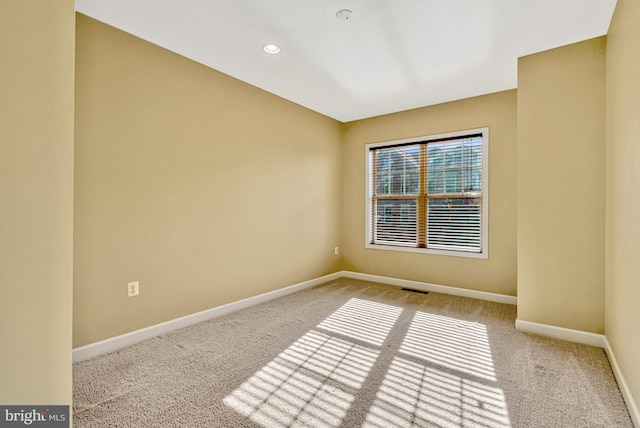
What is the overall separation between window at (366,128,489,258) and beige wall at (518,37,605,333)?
100cm

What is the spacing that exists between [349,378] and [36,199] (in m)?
1.91

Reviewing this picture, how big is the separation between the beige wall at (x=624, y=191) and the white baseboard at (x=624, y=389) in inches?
1.8

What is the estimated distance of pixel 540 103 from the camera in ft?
8.93

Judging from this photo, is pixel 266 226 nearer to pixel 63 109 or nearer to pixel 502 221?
pixel 63 109

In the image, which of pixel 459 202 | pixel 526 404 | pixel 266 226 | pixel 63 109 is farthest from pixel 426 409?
pixel 459 202

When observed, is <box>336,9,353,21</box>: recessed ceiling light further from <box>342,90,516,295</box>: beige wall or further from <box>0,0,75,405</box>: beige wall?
<box>342,90,516,295</box>: beige wall

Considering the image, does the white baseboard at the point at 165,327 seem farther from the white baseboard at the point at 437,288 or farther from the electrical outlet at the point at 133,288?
the white baseboard at the point at 437,288

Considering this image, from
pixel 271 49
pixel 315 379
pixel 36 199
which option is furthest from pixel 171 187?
pixel 315 379

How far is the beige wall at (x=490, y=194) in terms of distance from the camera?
362 cm

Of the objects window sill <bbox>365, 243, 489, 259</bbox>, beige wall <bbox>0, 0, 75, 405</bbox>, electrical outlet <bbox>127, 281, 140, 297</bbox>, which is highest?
beige wall <bbox>0, 0, 75, 405</bbox>

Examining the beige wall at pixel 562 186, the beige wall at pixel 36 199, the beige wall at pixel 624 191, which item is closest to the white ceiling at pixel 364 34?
the beige wall at pixel 562 186

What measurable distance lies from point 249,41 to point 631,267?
10.0 ft

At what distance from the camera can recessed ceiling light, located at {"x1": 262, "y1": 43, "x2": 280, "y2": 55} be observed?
104 inches

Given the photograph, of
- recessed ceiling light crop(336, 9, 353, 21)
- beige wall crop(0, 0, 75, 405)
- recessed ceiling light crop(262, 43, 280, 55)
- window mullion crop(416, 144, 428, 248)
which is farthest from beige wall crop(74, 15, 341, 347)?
window mullion crop(416, 144, 428, 248)
